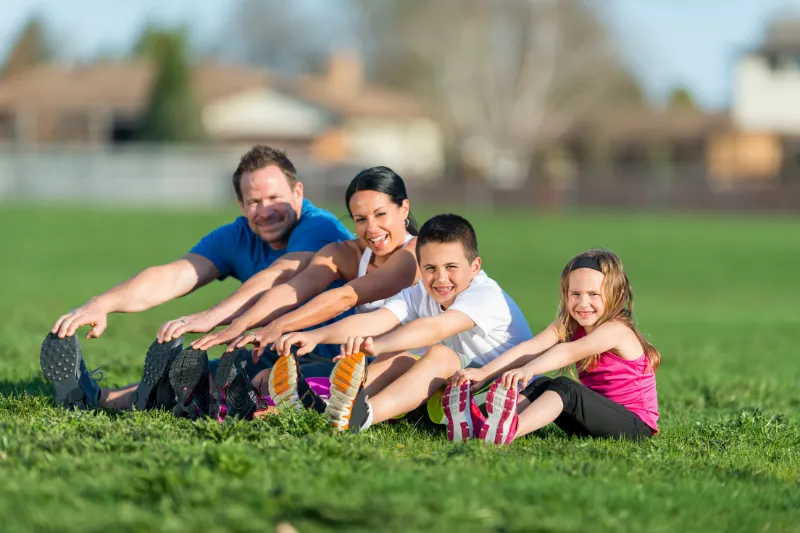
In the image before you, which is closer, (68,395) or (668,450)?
(668,450)

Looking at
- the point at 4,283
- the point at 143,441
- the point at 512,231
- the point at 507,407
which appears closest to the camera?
the point at 143,441

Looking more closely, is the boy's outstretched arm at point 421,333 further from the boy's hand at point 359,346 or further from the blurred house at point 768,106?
the blurred house at point 768,106

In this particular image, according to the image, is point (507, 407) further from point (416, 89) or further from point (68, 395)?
point (416, 89)

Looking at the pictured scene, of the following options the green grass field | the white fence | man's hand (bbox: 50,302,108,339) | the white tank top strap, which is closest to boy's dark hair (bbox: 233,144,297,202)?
the white tank top strap

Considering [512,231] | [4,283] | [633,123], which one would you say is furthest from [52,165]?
[633,123]

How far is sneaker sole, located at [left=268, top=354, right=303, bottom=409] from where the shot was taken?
18.7ft

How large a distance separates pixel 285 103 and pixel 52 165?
15.6 metres

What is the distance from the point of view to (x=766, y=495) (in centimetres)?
476

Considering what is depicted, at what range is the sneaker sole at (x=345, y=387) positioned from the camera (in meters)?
5.54

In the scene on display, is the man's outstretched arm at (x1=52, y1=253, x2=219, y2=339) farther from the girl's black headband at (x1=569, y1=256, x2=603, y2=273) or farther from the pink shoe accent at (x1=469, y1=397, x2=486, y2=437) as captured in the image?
the girl's black headband at (x1=569, y1=256, x2=603, y2=273)

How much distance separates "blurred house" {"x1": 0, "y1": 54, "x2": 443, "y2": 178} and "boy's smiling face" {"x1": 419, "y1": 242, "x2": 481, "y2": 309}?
164 ft

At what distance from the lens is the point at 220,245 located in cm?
732

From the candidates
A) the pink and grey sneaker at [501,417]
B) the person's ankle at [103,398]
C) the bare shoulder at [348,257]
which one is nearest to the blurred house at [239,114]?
the bare shoulder at [348,257]

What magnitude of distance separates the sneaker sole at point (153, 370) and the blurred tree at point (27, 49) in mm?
89901
